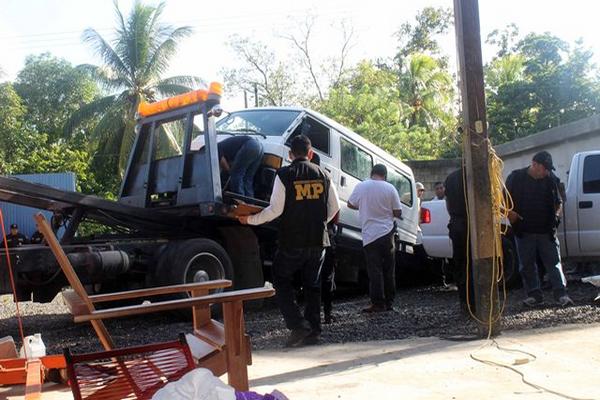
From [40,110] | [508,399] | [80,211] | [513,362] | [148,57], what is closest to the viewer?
[508,399]

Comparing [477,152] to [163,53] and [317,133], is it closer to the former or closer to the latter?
[317,133]

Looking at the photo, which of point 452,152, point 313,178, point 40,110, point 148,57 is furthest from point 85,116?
point 313,178

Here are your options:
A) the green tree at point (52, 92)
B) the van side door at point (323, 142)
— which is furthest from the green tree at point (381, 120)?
the van side door at point (323, 142)

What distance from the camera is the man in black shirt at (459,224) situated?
700 centimetres

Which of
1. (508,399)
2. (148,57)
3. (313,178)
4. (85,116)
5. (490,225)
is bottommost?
(508,399)

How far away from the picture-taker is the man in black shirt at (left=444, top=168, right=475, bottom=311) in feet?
23.0

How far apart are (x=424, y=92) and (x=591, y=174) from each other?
24669mm

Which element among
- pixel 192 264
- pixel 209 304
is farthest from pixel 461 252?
pixel 209 304

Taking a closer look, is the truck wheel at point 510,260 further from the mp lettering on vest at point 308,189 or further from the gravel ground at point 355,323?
the mp lettering on vest at point 308,189

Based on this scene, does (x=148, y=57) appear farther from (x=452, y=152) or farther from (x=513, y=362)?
(x=513, y=362)

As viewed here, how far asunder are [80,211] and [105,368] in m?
3.98

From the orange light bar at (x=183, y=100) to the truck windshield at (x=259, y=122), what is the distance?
2.95 feet

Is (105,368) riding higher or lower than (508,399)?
higher

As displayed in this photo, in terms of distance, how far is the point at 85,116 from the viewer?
1126 inches
